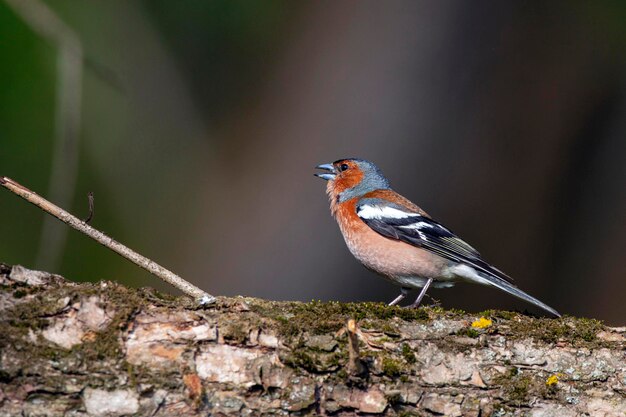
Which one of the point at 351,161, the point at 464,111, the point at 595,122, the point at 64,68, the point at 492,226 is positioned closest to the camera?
the point at 64,68

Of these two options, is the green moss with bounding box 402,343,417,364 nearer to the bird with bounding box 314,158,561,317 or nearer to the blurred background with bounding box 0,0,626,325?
the bird with bounding box 314,158,561,317

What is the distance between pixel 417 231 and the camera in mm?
6539

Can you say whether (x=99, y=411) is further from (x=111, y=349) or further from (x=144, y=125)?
(x=144, y=125)

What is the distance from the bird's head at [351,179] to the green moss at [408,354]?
3494 millimetres

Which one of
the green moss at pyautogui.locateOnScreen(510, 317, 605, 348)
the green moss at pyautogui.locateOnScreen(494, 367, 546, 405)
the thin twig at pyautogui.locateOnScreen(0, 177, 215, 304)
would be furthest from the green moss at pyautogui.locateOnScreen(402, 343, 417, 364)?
the thin twig at pyautogui.locateOnScreen(0, 177, 215, 304)

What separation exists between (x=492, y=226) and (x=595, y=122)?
2.68m

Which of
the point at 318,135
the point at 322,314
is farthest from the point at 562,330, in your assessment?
the point at 318,135

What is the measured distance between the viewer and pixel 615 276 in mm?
12422

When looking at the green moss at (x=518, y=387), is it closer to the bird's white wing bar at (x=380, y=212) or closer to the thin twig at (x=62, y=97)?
the bird's white wing bar at (x=380, y=212)

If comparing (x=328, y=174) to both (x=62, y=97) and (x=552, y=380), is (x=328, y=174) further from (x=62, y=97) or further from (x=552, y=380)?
(x=552, y=380)

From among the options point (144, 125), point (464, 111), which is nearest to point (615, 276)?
point (464, 111)

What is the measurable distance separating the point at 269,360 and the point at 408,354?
729mm

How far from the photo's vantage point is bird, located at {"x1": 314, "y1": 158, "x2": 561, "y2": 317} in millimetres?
6207

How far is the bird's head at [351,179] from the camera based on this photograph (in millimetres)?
7462
